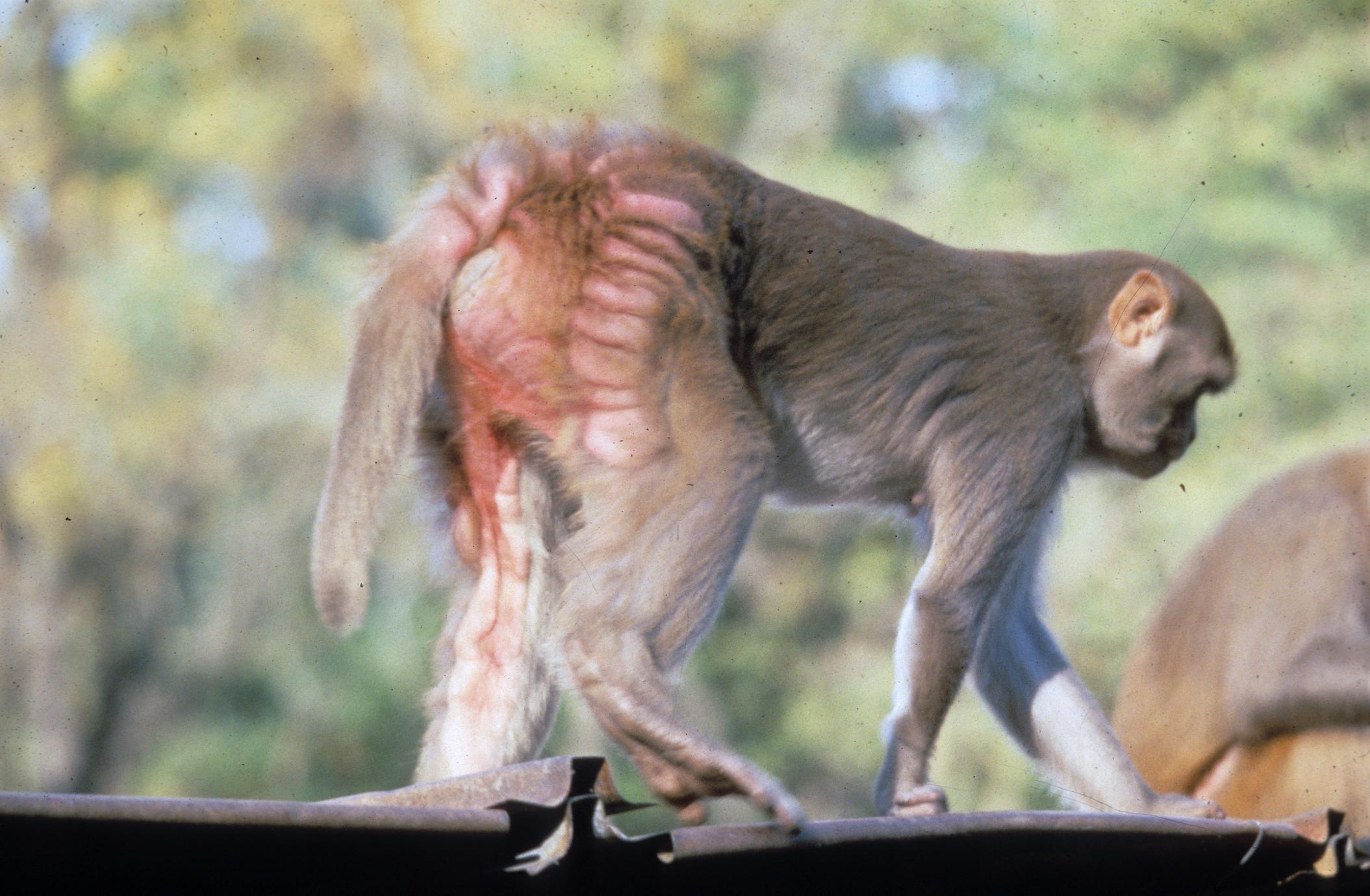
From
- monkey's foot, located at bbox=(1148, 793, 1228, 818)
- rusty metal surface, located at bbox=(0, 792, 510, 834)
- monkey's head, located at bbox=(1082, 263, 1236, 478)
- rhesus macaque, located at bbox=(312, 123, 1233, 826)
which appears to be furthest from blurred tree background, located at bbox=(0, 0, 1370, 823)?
rusty metal surface, located at bbox=(0, 792, 510, 834)

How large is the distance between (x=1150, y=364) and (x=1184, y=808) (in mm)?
952

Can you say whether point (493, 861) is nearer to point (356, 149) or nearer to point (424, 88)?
point (424, 88)

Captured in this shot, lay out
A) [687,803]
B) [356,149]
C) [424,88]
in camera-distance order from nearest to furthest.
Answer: [687,803] → [424,88] → [356,149]

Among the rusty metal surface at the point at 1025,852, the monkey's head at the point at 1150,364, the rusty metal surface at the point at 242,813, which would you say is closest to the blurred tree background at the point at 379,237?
the monkey's head at the point at 1150,364

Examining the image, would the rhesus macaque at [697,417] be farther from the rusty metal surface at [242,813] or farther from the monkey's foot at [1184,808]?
the rusty metal surface at [242,813]

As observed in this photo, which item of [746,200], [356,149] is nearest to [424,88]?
[356,149]

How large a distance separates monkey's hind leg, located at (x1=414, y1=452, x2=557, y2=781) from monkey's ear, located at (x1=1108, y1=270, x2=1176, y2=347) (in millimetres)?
1300

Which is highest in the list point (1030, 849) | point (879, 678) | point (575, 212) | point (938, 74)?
point (938, 74)

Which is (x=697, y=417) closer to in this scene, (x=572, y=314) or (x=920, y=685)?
(x=572, y=314)

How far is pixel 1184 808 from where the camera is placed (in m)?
2.96

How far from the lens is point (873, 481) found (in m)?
3.17

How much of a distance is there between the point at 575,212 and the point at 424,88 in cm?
531

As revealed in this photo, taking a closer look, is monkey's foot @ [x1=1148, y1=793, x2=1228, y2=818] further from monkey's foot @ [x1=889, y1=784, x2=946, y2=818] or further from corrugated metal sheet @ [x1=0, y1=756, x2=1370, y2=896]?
corrugated metal sheet @ [x1=0, y1=756, x2=1370, y2=896]

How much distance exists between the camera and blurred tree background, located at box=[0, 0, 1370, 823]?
6945mm
